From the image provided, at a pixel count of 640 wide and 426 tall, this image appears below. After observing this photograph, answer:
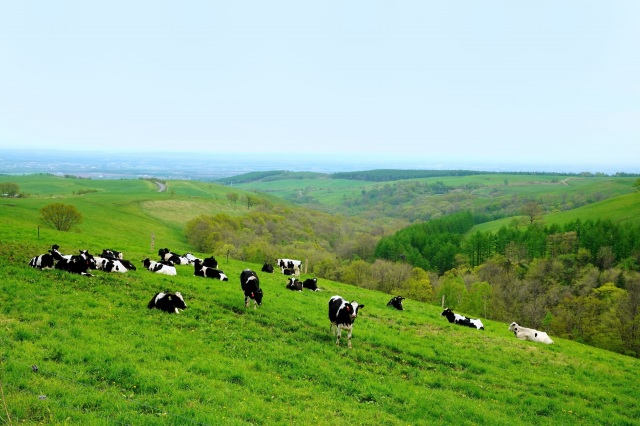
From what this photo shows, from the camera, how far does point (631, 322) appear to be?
5100cm

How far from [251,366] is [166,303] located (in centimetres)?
597

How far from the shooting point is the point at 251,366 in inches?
523

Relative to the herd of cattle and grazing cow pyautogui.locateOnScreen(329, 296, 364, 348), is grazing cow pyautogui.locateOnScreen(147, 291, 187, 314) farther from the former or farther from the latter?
grazing cow pyautogui.locateOnScreen(329, 296, 364, 348)

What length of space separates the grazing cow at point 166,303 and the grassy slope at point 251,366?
42 cm

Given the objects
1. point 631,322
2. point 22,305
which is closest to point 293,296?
point 22,305

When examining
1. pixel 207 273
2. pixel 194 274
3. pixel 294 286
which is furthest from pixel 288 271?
pixel 194 274

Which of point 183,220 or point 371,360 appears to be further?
point 183,220

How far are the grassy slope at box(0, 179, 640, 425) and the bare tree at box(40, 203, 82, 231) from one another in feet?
131

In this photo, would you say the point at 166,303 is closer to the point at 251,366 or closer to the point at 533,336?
the point at 251,366

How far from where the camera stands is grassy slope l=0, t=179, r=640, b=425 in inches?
386

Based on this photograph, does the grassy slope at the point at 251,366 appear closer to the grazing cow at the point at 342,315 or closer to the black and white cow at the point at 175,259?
the grazing cow at the point at 342,315

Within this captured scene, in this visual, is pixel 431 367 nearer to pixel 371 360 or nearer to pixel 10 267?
pixel 371 360

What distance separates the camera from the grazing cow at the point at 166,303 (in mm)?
17266

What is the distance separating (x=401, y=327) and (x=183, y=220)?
98.4m
